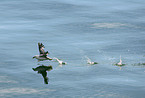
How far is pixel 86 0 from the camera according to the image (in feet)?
212

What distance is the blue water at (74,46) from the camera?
36.1 m

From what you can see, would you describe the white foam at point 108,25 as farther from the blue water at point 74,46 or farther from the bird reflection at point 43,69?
the bird reflection at point 43,69

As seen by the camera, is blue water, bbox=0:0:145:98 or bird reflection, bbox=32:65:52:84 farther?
bird reflection, bbox=32:65:52:84

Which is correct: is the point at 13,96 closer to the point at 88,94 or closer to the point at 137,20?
the point at 88,94

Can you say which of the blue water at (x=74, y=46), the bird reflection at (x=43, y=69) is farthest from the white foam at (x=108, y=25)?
the bird reflection at (x=43, y=69)

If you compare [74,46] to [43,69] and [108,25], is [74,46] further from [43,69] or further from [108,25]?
[108,25]

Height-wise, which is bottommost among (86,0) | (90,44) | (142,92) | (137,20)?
(142,92)

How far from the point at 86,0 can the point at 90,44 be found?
19.3 metres

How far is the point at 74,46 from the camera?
4544cm

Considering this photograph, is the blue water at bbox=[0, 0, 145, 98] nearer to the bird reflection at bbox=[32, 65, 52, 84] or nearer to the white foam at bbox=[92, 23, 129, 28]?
the white foam at bbox=[92, 23, 129, 28]

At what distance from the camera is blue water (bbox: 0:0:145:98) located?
36094mm

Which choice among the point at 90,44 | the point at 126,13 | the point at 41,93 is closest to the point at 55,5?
the point at 126,13

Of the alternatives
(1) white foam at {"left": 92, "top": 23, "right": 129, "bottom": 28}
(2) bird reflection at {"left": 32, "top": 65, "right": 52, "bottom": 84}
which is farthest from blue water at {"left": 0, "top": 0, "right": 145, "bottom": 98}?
(2) bird reflection at {"left": 32, "top": 65, "right": 52, "bottom": 84}

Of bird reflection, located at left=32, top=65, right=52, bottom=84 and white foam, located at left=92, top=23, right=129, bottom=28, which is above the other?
white foam, located at left=92, top=23, right=129, bottom=28
